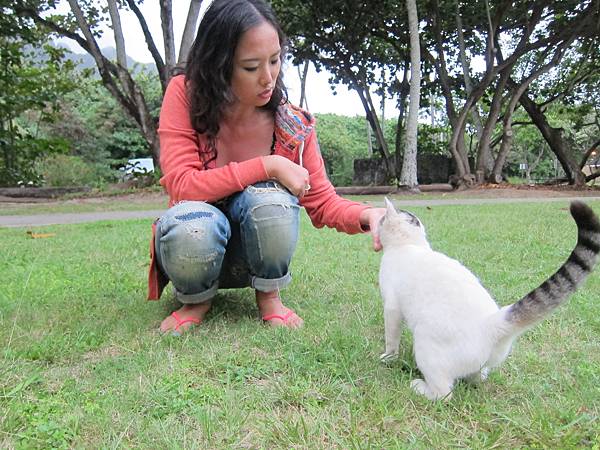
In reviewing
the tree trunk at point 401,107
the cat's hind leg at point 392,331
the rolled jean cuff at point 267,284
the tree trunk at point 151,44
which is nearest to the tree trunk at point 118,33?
the tree trunk at point 151,44

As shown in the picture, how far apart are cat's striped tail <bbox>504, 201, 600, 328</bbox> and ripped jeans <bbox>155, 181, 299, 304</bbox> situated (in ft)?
Result: 3.18

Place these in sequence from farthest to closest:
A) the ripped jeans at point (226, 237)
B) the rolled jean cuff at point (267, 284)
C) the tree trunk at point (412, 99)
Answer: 1. the tree trunk at point (412, 99)
2. the rolled jean cuff at point (267, 284)
3. the ripped jeans at point (226, 237)

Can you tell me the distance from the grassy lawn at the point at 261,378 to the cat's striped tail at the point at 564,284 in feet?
0.83

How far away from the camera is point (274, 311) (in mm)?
2178

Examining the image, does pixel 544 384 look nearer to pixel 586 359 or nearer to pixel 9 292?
pixel 586 359

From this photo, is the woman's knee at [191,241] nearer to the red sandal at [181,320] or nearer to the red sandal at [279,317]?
the red sandal at [181,320]

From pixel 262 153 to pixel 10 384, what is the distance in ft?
4.34

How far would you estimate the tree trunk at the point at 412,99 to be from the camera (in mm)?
9445

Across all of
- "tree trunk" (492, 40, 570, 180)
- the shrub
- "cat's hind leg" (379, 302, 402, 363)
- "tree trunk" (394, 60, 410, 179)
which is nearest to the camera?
"cat's hind leg" (379, 302, 402, 363)

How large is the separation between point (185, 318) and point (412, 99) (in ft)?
28.5

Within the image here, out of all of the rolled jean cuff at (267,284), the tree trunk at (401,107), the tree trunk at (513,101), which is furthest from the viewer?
the tree trunk at (401,107)

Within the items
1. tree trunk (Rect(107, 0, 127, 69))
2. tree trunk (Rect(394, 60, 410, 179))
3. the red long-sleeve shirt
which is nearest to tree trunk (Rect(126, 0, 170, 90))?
tree trunk (Rect(107, 0, 127, 69))

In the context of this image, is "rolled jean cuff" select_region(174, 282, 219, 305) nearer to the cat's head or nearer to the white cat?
the cat's head

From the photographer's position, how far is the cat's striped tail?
1.34m
